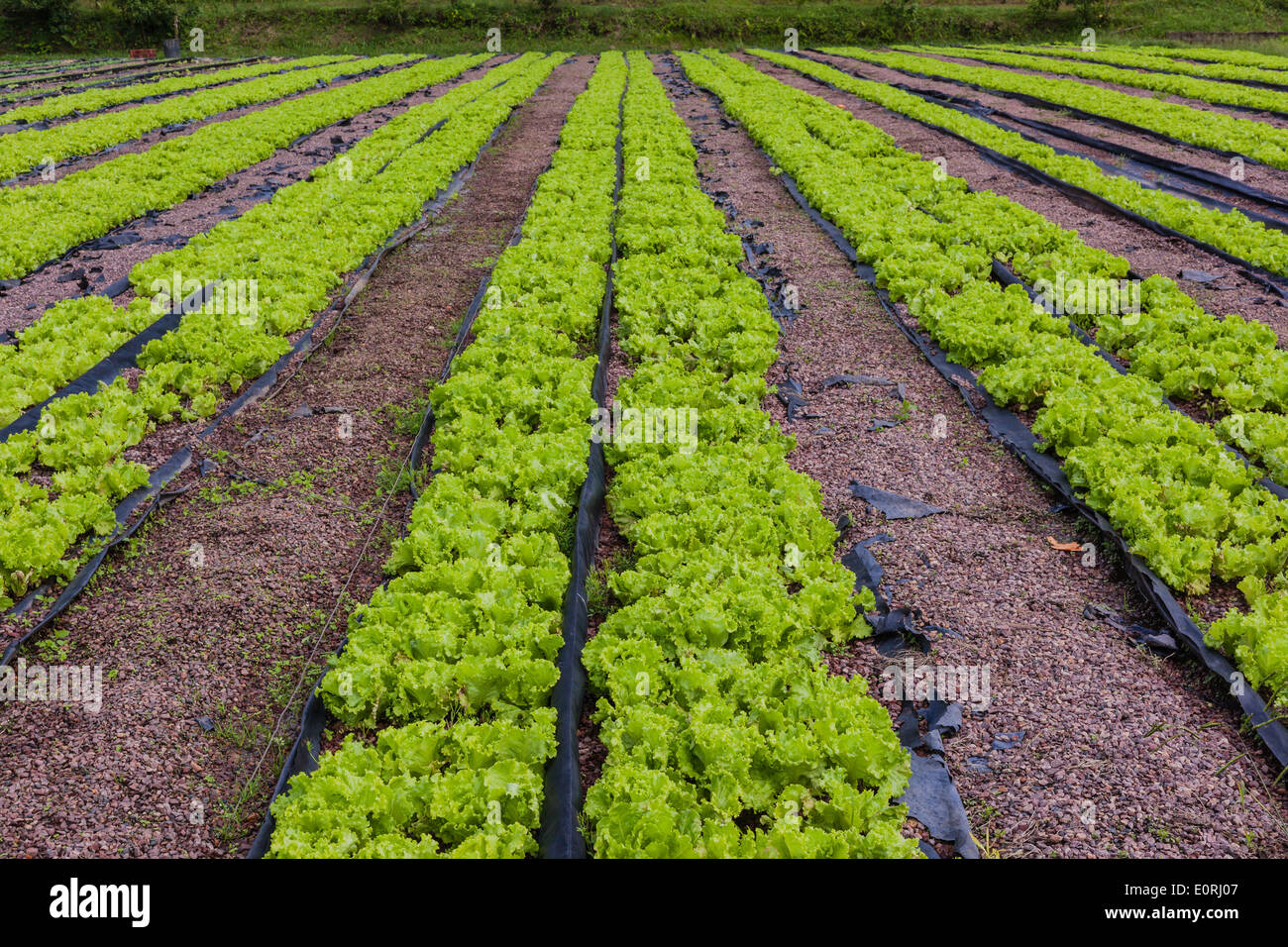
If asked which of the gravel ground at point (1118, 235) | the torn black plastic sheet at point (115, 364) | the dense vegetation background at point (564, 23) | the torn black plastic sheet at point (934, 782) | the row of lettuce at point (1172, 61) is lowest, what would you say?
the torn black plastic sheet at point (934, 782)

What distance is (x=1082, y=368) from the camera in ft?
26.6

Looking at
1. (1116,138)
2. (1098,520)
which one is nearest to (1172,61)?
(1116,138)

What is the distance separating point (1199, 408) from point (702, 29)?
150 ft

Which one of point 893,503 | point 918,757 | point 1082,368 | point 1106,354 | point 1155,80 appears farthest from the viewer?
point 1155,80

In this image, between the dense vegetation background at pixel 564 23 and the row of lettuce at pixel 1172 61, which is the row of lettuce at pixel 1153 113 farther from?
the dense vegetation background at pixel 564 23

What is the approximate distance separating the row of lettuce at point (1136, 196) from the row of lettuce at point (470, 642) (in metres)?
9.89

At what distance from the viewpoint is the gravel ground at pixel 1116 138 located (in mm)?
15969

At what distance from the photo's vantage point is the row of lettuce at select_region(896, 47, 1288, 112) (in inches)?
→ 909

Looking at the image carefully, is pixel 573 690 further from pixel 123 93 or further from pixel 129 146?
pixel 123 93

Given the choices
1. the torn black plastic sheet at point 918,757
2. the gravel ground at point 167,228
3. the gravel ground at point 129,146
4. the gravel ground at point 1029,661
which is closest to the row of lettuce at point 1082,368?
the gravel ground at point 1029,661

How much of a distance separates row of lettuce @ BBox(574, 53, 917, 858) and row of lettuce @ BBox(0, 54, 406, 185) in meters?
16.6

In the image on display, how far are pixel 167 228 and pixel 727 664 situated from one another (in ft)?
44.3
